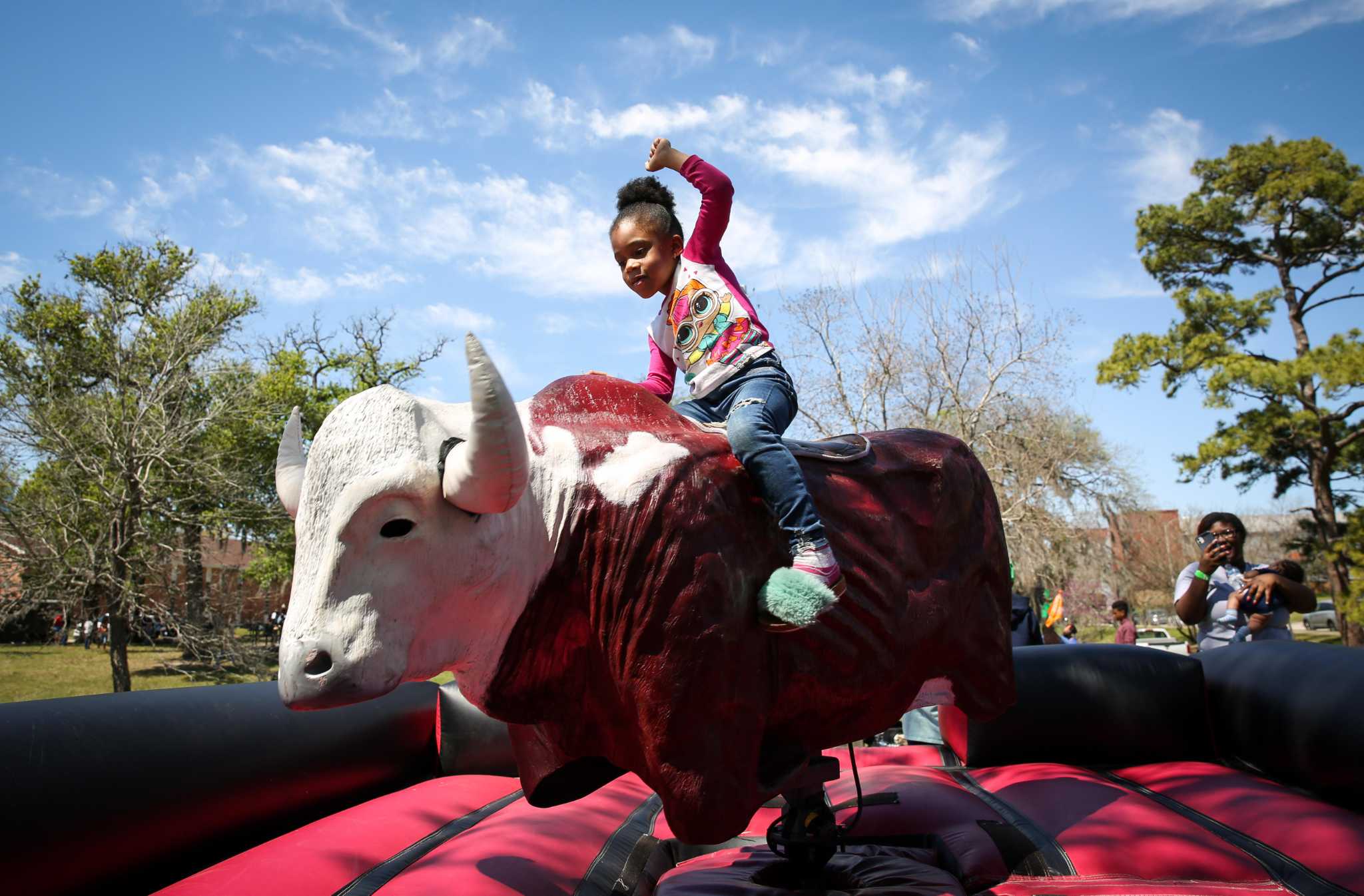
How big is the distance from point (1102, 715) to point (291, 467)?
11.7ft

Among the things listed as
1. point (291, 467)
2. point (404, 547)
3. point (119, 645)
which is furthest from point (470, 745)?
point (119, 645)

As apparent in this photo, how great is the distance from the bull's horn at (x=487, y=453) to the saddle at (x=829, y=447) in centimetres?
68

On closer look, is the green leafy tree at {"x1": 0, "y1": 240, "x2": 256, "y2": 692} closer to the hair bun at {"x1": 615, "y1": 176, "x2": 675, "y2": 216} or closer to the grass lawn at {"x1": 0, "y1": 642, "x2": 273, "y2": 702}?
the grass lawn at {"x1": 0, "y1": 642, "x2": 273, "y2": 702}

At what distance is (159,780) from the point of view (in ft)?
7.68

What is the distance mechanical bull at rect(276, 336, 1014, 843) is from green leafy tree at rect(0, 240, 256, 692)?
1318 cm

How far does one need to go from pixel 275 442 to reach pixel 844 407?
49.2 ft

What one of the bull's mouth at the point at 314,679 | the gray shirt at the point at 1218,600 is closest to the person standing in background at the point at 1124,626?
the gray shirt at the point at 1218,600

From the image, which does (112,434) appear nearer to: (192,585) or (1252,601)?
(192,585)

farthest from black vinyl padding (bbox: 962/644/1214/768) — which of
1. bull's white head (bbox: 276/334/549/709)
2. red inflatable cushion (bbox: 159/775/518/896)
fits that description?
bull's white head (bbox: 276/334/549/709)

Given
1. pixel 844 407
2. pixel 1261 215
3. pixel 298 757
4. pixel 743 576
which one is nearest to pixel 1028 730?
pixel 743 576

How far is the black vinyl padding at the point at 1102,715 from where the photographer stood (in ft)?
12.4

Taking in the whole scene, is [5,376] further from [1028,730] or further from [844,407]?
[1028,730]

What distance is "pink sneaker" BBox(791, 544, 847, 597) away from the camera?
195cm

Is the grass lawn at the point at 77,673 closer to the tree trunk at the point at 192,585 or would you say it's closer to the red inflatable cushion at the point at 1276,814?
the tree trunk at the point at 192,585
